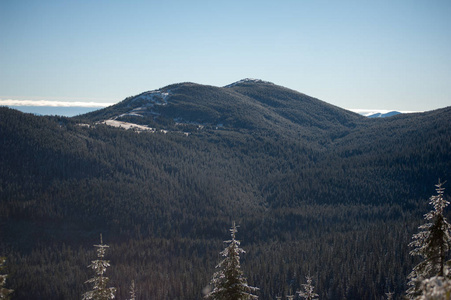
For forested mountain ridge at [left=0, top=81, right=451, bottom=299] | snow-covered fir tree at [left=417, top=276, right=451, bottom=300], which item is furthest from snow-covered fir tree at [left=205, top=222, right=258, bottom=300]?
forested mountain ridge at [left=0, top=81, right=451, bottom=299]

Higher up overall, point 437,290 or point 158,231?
point 437,290

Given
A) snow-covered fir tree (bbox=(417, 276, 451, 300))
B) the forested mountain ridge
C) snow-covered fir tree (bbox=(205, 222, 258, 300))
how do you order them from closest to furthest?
snow-covered fir tree (bbox=(417, 276, 451, 300)) < snow-covered fir tree (bbox=(205, 222, 258, 300)) < the forested mountain ridge

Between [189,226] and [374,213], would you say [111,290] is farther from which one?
[374,213]

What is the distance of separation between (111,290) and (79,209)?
156042mm

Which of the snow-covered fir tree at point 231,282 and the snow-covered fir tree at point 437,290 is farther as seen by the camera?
the snow-covered fir tree at point 231,282

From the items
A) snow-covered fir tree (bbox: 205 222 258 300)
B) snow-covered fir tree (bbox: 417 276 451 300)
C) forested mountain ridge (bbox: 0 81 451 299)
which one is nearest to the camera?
snow-covered fir tree (bbox: 417 276 451 300)

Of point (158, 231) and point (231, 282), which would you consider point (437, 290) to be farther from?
point (158, 231)

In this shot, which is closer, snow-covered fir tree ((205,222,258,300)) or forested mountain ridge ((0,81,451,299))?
snow-covered fir tree ((205,222,258,300))

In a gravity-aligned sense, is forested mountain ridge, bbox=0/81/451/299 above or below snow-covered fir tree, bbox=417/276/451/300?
below

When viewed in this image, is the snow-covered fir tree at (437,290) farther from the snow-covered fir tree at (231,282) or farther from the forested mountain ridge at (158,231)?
the forested mountain ridge at (158,231)

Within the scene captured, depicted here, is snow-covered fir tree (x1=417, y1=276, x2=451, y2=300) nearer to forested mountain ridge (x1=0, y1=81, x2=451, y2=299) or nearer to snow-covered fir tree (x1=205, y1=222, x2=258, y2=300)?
snow-covered fir tree (x1=205, y1=222, x2=258, y2=300)

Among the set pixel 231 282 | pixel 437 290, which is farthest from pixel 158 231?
pixel 437 290

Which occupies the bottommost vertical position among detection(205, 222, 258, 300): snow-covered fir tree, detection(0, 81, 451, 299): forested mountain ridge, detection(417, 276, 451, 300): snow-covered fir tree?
detection(0, 81, 451, 299): forested mountain ridge

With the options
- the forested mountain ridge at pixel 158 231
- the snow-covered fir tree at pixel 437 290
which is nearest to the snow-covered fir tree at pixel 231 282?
the snow-covered fir tree at pixel 437 290
